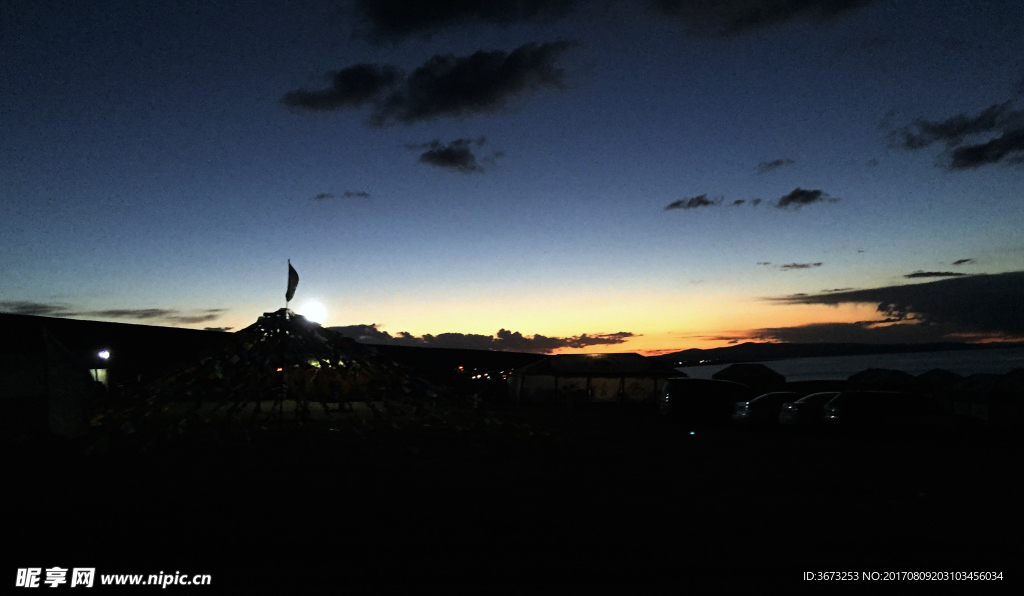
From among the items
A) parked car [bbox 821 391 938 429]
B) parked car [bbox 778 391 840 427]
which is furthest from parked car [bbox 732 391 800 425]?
parked car [bbox 821 391 938 429]

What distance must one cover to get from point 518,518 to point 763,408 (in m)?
17.0

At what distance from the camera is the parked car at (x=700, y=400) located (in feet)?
82.4

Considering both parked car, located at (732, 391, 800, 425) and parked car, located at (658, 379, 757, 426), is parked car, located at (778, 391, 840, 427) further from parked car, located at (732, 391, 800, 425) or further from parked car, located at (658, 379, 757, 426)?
parked car, located at (658, 379, 757, 426)

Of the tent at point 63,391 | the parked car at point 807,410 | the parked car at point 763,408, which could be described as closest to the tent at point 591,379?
the parked car at point 763,408

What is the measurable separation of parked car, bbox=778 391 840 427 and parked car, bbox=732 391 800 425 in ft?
6.81

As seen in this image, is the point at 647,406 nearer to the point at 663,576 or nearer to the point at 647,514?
the point at 647,514

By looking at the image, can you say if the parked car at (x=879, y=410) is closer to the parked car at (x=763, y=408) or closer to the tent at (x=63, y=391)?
the parked car at (x=763, y=408)

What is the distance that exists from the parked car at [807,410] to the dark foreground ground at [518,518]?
4720mm

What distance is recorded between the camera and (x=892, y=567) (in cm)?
611

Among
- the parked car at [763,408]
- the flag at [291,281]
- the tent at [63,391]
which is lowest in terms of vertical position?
the parked car at [763,408]

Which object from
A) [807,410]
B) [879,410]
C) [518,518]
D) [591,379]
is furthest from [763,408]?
[591,379]

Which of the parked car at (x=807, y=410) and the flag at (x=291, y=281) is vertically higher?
the flag at (x=291, y=281)

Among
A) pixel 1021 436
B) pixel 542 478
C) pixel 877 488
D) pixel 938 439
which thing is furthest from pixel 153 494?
pixel 1021 436

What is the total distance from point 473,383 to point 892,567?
41.1 m
